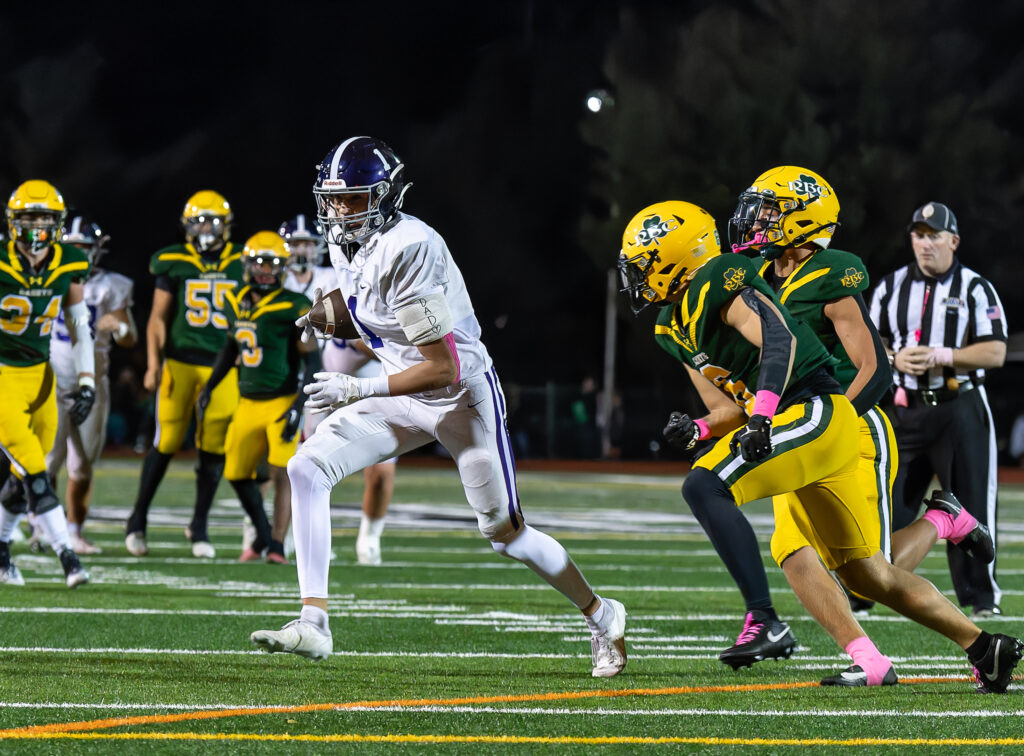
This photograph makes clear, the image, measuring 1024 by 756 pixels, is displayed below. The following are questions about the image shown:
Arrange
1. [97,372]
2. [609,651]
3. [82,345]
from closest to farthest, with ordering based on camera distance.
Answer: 1. [609,651]
2. [82,345]
3. [97,372]

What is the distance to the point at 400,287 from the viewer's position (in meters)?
5.29

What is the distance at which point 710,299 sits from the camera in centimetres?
519

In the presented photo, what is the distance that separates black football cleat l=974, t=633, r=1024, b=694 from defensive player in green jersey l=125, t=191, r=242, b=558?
20.4ft

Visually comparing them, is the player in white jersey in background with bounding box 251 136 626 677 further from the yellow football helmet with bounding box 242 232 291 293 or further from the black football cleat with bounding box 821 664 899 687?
the yellow football helmet with bounding box 242 232 291 293

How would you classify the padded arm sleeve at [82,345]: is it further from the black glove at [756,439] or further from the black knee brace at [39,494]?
the black glove at [756,439]

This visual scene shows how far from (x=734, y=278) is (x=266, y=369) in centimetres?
510

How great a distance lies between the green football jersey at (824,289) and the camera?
19.4ft

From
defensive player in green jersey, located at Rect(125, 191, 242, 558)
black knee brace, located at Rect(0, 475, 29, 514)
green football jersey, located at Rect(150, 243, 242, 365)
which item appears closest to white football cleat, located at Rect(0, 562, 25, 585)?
black knee brace, located at Rect(0, 475, 29, 514)

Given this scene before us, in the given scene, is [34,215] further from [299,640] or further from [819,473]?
[819,473]

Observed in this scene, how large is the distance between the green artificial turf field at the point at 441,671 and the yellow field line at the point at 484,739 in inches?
0.5

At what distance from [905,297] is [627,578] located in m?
2.40

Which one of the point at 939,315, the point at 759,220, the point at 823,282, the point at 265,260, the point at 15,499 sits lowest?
the point at 15,499

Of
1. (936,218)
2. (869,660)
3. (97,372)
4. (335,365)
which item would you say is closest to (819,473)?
(869,660)

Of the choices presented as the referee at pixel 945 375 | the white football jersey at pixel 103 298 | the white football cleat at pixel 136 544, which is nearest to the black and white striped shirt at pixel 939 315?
the referee at pixel 945 375
